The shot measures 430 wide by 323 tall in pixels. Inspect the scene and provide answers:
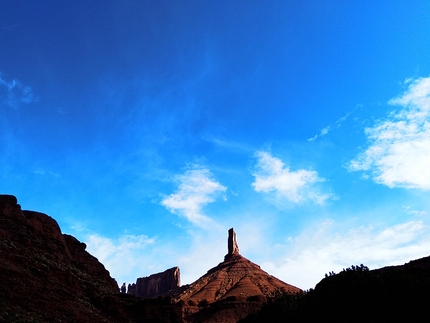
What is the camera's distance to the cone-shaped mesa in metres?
179

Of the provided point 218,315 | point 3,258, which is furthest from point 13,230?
point 218,315

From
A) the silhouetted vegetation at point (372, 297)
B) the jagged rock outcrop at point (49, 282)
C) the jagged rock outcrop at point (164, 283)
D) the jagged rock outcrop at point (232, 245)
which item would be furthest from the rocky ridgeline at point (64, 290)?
the jagged rock outcrop at point (164, 283)

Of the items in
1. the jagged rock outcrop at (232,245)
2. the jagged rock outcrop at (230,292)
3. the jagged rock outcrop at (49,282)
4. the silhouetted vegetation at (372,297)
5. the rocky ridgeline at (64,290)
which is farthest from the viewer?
the jagged rock outcrop at (232,245)

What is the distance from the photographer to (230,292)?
11356cm

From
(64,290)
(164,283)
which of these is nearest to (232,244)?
(164,283)

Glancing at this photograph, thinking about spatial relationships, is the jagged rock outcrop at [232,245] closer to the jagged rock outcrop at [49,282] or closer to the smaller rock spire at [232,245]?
the smaller rock spire at [232,245]

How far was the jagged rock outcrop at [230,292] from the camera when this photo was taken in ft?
313

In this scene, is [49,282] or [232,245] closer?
[49,282]

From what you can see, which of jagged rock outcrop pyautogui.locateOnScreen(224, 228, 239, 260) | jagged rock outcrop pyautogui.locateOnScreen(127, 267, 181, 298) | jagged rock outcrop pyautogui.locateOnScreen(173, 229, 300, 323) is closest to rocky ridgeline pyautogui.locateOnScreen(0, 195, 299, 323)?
jagged rock outcrop pyautogui.locateOnScreen(173, 229, 300, 323)

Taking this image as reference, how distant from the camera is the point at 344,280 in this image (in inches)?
966

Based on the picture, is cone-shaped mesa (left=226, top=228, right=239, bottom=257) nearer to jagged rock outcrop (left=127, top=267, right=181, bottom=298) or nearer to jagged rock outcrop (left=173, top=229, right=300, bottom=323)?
jagged rock outcrop (left=173, top=229, right=300, bottom=323)

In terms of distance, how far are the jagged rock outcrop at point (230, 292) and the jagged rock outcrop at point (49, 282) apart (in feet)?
80.5

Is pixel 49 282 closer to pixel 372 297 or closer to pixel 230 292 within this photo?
pixel 372 297

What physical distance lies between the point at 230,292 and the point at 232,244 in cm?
6820
